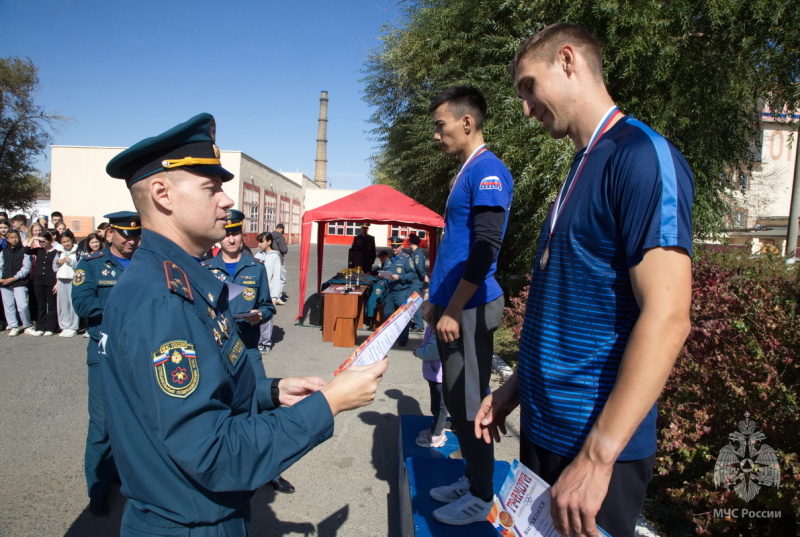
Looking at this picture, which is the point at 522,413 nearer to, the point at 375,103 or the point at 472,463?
the point at 472,463

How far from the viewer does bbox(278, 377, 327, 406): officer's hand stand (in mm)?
1842

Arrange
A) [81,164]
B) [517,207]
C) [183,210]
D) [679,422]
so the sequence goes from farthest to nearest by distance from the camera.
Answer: [81,164]
[517,207]
[679,422]
[183,210]

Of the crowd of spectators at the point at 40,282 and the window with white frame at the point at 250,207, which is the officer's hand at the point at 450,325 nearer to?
the crowd of spectators at the point at 40,282

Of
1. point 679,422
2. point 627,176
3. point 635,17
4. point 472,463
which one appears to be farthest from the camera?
point 635,17

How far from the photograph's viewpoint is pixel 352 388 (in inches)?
56.4

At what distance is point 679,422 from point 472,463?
1578 mm

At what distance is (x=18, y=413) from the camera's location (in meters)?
5.08

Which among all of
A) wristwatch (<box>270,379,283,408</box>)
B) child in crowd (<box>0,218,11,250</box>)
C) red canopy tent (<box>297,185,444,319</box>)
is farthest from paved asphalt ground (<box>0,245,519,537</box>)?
red canopy tent (<box>297,185,444,319</box>)

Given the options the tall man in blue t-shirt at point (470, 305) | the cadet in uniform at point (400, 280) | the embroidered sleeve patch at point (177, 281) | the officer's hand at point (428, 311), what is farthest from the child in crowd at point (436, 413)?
the cadet in uniform at point (400, 280)

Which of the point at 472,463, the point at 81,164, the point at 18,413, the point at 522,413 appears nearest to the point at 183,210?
the point at 522,413

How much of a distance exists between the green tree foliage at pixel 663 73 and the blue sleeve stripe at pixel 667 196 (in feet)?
21.4

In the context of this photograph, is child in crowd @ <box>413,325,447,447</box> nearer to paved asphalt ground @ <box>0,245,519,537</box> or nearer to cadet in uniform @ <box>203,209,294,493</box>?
paved asphalt ground @ <box>0,245,519,537</box>

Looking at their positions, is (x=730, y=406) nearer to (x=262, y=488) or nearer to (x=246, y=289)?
(x=262, y=488)

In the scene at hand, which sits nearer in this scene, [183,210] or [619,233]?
[619,233]
